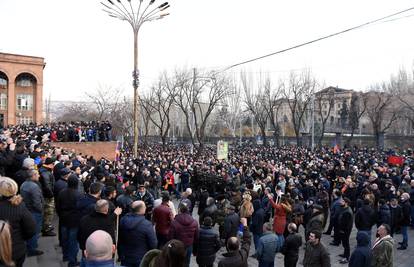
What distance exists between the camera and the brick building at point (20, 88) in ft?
173

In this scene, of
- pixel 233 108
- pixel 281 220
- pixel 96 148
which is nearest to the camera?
pixel 281 220

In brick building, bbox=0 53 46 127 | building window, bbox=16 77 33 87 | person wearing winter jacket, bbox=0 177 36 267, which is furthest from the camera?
building window, bbox=16 77 33 87

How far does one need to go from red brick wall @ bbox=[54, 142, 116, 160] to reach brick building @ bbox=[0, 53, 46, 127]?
3090cm

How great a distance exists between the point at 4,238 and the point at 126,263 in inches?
125

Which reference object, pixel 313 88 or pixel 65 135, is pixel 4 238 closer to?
pixel 65 135

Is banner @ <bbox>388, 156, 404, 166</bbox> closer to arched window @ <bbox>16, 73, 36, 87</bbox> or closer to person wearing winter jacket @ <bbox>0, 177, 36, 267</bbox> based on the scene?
person wearing winter jacket @ <bbox>0, 177, 36, 267</bbox>

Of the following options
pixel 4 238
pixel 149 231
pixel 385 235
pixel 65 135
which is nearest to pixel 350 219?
pixel 385 235

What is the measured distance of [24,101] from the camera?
56594 mm

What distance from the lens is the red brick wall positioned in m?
27.4

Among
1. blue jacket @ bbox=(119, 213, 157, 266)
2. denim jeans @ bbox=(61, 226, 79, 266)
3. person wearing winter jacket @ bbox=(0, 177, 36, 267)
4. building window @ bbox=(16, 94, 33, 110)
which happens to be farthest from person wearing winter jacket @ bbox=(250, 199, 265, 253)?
building window @ bbox=(16, 94, 33, 110)

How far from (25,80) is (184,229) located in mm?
55024

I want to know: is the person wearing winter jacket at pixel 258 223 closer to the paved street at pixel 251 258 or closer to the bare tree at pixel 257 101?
the paved street at pixel 251 258

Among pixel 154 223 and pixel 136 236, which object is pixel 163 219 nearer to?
pixel 154 223

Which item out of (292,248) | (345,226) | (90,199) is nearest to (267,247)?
(292,248)
